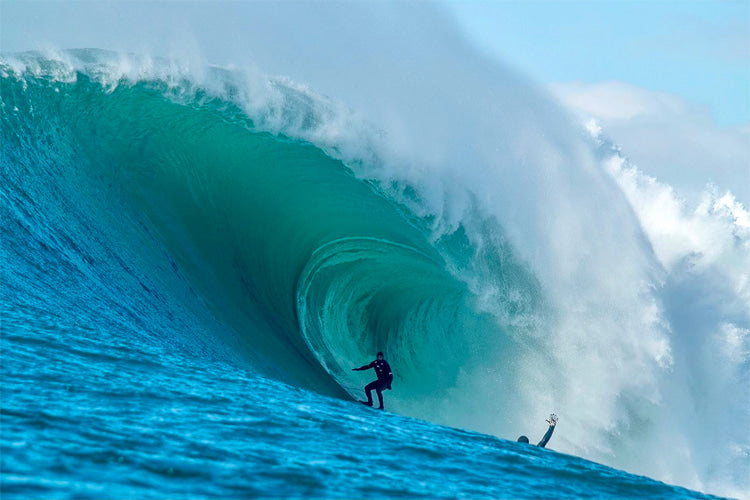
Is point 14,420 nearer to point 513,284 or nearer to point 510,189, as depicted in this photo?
point 513,284

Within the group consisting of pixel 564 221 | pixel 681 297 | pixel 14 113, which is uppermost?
pixel 564 221

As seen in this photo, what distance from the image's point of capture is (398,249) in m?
14.1

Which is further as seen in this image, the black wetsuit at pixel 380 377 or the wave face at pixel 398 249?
the wave face at pixel 398 249

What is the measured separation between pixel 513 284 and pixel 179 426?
9227mm

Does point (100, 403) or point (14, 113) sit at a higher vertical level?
point (14, 113)

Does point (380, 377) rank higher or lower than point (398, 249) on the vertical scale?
lower

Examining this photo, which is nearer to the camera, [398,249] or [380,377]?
[380,377]

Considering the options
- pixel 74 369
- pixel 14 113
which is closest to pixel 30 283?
pixel 74 369

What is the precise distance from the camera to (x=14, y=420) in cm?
474

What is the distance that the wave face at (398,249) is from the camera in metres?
12.0

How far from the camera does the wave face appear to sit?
39.5 feet

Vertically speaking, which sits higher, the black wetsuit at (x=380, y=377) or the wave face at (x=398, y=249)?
the wave face at (x=398, y=249)

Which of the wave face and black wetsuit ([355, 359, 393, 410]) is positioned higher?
the wave face

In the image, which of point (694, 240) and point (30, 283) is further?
point (694, 240)
